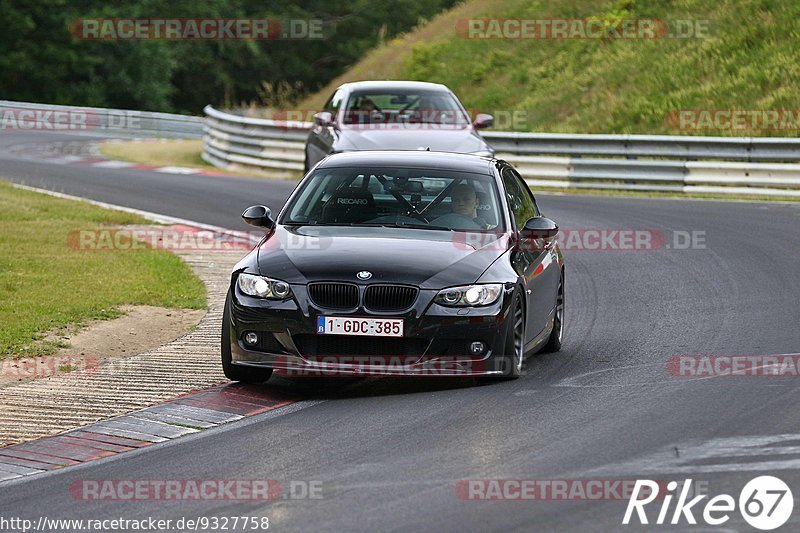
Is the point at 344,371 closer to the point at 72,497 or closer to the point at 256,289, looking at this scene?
the point at 256,289

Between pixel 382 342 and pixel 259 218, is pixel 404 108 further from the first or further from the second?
pixel 382 342

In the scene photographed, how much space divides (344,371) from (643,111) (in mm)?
23304

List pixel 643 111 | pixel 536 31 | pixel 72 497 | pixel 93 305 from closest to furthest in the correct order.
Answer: pixel 72 497 < pixel 93 305 < pixel 643 111 < pixel 536 31

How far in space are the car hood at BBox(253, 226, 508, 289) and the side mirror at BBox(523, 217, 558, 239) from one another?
234 mm

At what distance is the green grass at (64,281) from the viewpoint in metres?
12.1

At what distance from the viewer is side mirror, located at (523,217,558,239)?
10.6 metres

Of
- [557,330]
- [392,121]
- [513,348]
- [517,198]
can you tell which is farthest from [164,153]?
[513,348]

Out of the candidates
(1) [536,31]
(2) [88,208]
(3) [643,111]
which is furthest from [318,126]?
(1) [536,31]

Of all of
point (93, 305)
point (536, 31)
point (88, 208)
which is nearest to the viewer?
point (93, 305)

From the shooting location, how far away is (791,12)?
3347cm

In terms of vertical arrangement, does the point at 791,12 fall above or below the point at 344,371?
above

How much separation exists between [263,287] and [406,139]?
10.2 meters

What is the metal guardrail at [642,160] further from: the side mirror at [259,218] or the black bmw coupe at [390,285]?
the side mirror at [259,218]

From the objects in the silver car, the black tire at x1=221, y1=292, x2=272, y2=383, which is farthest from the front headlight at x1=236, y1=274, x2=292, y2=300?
the silver car
